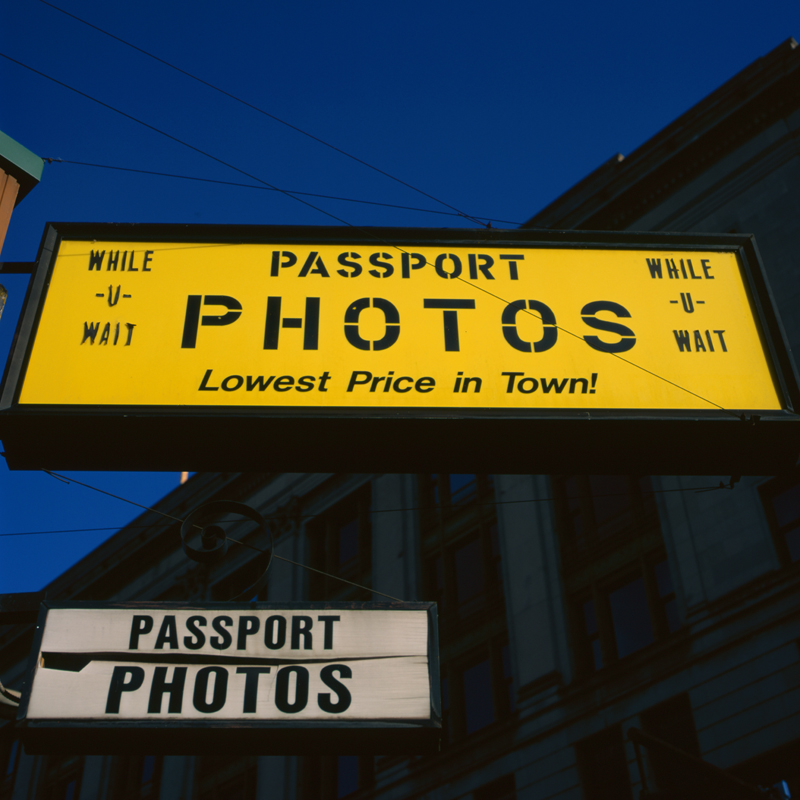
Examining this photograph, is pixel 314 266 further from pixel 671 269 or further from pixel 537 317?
pixel 671 269

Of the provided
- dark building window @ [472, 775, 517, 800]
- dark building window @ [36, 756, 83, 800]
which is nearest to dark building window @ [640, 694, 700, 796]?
dark building window @ [472, 775, 517, 800]

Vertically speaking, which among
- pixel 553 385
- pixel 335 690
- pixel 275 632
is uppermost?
pixel 553 385

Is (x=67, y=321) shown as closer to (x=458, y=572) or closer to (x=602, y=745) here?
(x=602, y=745)

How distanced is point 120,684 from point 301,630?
2.54 ft

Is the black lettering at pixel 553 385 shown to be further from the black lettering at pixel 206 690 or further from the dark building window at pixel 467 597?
the dark building window at pixel 467 597

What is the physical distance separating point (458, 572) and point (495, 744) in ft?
19.5

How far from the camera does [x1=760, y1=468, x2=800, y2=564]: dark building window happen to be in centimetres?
1920

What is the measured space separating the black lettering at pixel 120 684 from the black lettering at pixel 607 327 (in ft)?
7.74

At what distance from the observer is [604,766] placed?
2002 centimetres

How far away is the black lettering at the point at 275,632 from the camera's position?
3.83 m

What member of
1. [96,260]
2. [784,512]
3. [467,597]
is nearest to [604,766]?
[784,512]

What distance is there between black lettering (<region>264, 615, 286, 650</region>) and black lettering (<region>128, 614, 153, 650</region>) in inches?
20.0

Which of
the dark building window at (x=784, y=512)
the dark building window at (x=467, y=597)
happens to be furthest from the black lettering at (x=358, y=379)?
the dark building window at (x=467, y=597)

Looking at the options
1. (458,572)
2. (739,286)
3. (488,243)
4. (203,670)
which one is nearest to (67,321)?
(203,670)
